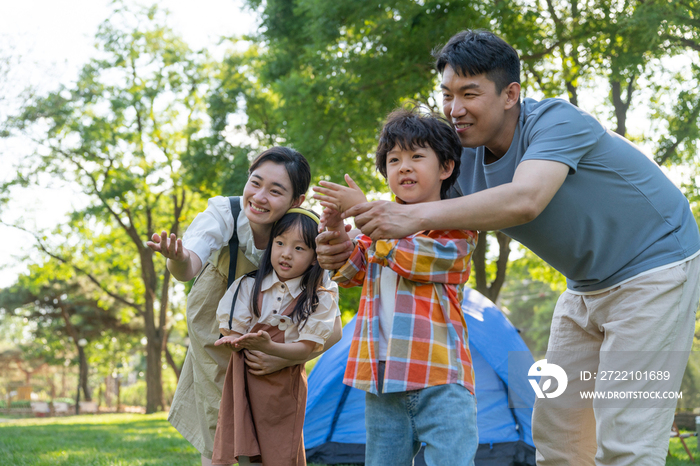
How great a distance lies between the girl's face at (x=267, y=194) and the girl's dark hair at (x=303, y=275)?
0.18 feet

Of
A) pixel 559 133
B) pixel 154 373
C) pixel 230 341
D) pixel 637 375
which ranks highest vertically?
pixel 559 133

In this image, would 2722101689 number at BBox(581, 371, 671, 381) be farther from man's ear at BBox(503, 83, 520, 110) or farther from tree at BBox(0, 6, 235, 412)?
tree at BBox(0, 6, 235, 412)

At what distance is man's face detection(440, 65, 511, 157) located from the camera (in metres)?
1.95

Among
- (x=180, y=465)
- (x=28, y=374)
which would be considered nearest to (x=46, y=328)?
(x=28, y=374)

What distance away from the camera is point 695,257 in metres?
2.01

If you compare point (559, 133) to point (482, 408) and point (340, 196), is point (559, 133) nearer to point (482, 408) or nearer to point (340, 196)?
point (340, 196)

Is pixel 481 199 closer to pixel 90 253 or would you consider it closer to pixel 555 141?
pixel 555 141

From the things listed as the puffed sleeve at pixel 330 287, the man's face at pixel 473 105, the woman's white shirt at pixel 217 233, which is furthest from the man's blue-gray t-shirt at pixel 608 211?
the woman's white shirt at pixel 217 233

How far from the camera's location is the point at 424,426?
1779 mm

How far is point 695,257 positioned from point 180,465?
394 centimetres

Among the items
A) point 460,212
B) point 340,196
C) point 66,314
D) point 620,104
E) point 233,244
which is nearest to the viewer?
point 460,212

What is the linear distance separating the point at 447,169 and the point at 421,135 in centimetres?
17

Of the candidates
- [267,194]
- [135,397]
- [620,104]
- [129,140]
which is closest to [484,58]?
[267,194]

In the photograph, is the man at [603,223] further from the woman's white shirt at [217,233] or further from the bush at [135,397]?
the bush at [135,397]
